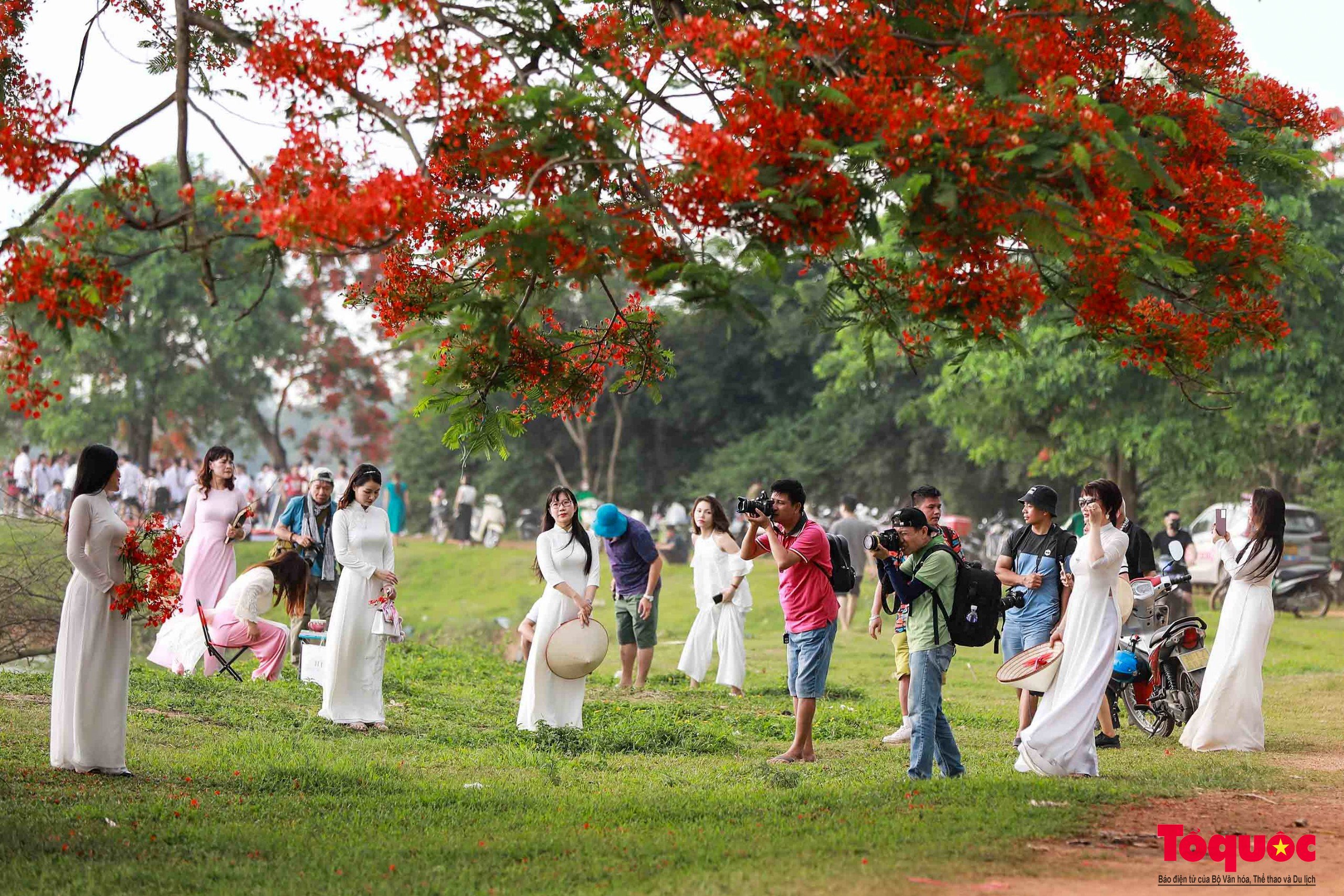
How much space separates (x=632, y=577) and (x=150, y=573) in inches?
227

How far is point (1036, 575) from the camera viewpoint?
9945mm

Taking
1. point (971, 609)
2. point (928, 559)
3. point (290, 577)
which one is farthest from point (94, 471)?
point (971, 609)

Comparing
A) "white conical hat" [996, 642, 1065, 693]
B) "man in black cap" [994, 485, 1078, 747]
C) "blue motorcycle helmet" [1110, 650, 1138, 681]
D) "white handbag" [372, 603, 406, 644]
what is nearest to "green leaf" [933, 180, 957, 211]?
"white conical hat" [996, 642, 1065, 693]

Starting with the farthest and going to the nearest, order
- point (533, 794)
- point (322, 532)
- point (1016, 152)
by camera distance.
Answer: point (322, 532), point (533, 794), point (1016, 152)

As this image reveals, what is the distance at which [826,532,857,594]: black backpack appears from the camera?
941cm

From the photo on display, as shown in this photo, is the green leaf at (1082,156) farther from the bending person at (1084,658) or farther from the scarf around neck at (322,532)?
the scarf around neck at (322,532)

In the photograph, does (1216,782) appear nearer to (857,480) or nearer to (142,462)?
(857,480)

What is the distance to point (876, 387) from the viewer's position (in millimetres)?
41000

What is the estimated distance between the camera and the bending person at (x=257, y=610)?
12351mm

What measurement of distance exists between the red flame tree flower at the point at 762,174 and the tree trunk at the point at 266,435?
34515mm

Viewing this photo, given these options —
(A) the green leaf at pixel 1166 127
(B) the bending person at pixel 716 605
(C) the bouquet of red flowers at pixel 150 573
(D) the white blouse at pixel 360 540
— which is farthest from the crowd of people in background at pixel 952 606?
(C) the bouquet of red flowers at pixel 150 573

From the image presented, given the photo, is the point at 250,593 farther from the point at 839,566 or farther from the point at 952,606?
the point at 952,606

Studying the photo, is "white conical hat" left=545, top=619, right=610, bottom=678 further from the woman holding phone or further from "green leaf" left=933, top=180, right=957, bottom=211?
"green leaf" left=933, top=180, right=957, bottom=211

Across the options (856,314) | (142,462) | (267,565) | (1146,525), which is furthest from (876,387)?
(856,314)
